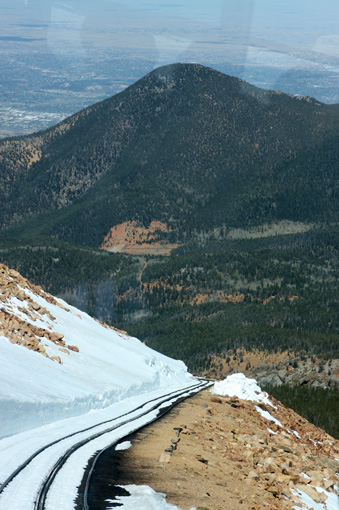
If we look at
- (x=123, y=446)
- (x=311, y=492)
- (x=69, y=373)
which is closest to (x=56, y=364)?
(x=69, y=373)

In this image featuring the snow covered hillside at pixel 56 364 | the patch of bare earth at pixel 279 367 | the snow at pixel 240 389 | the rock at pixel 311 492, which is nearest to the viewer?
the rock at pixel 311 492

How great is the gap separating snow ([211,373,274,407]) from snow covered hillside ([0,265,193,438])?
13.3 feet

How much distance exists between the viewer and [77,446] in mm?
20359

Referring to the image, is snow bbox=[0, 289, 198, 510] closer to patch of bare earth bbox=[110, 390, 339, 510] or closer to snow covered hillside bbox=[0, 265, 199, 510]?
snow covered hillside bbox=[0, 265, 199, 510]

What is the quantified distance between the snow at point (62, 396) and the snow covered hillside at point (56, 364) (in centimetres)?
4

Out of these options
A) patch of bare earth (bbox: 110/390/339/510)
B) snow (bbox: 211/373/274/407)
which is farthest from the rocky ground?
snow (bbox: 211/373/274/407)

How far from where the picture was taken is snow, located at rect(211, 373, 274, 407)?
127 ft

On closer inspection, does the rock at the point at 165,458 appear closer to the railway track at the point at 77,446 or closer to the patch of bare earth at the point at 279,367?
the railway track at the point at 77,446

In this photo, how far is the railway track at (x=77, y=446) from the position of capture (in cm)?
1597

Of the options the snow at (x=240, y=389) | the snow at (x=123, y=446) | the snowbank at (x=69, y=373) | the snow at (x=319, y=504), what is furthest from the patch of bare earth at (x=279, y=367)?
the snow at (x=123, y=446)

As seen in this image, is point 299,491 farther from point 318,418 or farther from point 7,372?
point 318,418

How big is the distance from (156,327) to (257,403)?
376 feet

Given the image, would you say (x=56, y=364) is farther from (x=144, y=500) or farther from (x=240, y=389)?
(x=144, y=500)

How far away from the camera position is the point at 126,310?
18200cm
